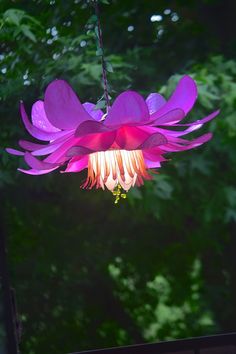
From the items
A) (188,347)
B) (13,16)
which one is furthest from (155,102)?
(13,16)

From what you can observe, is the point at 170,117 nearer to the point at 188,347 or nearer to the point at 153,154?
the point at 153,154

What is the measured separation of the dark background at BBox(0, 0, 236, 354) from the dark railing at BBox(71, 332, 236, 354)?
27.1 inches

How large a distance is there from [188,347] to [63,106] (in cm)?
89

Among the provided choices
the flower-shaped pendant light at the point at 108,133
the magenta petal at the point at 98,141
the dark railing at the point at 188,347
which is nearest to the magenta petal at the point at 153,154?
the flower-shaped pendant light at the point at 108,133

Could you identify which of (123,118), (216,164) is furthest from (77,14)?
(123,118)

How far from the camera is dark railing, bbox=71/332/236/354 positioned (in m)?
1.39

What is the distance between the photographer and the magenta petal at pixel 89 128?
2.30 ft

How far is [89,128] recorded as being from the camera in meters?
0.71

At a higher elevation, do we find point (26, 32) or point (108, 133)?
point (26, 32)

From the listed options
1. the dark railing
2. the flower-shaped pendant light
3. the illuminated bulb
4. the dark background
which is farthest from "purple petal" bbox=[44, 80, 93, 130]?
the dark background

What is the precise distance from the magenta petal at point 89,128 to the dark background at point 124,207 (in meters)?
1.12

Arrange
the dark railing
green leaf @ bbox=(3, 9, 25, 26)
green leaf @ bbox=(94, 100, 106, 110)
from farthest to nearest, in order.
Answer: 1. green leaf @ bbox=(3, 9, 25, 26)
2. the dark railing
3. green leaf @ bbox=(94, 100, 106, 110)

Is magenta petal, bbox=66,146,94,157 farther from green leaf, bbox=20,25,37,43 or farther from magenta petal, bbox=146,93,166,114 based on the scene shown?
green leaf, bbox=20,25,37,43

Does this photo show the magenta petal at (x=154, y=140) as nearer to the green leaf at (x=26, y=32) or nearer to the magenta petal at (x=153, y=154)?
the magenta petal at (x=153, y=154)
